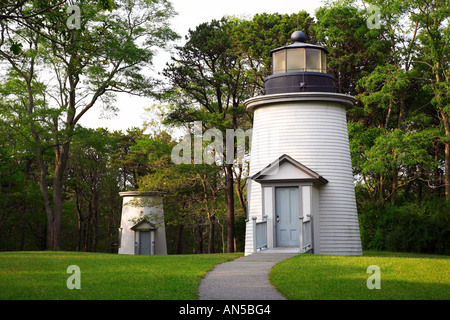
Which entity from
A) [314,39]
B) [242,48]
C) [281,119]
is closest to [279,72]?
[281,119]

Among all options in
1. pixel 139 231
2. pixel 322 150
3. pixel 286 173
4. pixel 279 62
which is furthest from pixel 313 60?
pixel 139 231

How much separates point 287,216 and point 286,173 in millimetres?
1496

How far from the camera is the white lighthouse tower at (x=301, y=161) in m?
18.5

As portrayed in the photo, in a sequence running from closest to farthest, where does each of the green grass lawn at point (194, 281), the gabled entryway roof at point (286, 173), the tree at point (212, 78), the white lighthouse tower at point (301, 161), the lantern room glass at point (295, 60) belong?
1. the green grass lawn at point (194, 281)
2. the gabled entryway roof at point (286, 173)
3. the white lighthouse tower at point (301, 161)
4. the lantern room glass at point (295, 60)
5. the tree at point (212, 78)

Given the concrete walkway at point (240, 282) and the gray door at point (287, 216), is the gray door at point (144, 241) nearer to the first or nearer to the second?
the gray door at point (287, 216)

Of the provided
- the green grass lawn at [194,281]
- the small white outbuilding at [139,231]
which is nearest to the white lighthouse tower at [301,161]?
the green grass lawn at [194,281]

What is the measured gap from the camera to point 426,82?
28266 mm

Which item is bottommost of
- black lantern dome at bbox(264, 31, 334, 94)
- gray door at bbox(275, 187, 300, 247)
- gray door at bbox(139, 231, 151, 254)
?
gray door at bbox(139, 231, 151, 254)

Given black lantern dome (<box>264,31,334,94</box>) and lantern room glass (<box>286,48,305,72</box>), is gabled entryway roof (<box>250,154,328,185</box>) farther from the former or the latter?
lantern room glass (<box>286,48,305,72</box>)

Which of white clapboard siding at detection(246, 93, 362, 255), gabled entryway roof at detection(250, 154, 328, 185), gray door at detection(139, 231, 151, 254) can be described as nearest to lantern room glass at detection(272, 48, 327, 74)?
white clapboard siding at detection(246, 93, 362, 255)

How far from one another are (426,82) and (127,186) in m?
28.4

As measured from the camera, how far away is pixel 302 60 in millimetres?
20031

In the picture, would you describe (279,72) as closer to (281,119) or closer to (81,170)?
(281,119)

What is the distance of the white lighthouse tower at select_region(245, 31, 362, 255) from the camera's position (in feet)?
60.7
